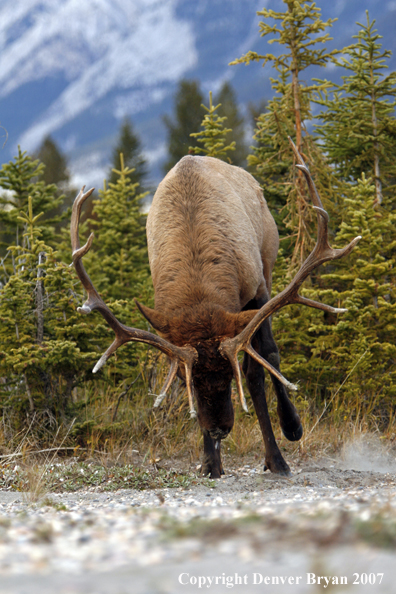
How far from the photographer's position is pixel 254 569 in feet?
5.60

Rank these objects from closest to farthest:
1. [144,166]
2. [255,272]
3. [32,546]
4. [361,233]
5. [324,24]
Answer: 1. [32,546]
2. [255,272]
3. [361,233]
4. [324,24]
5. [144,166]

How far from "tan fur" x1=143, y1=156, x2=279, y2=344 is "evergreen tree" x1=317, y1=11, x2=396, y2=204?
16.7 feet

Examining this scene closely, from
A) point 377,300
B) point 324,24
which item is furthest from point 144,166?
point 377,300

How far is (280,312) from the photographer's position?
869 cm

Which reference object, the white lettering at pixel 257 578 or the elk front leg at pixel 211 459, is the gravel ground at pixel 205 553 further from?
the elk front leg at pixel 211 459

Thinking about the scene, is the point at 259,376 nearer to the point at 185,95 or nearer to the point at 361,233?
the point at 361,233

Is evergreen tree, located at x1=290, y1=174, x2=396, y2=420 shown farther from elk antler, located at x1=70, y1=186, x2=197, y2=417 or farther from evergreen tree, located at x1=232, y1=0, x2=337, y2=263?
elk antler, located at x1=70, y1=186, x2=197, y2=417

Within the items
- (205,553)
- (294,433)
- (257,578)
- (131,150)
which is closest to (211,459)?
(294,433)

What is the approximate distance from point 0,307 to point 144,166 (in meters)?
27.9

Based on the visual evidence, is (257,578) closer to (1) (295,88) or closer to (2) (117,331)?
(2) (117,331)

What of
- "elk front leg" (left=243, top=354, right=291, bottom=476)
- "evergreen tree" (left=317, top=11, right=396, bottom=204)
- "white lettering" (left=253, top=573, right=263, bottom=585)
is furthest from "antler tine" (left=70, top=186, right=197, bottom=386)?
"evergreen tree" (left=317, top=11, right=396, bottom=204)

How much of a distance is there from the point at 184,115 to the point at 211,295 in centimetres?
3108

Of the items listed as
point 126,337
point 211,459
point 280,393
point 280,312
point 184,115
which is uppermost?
point 184,115

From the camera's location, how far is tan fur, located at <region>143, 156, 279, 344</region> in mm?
4898
